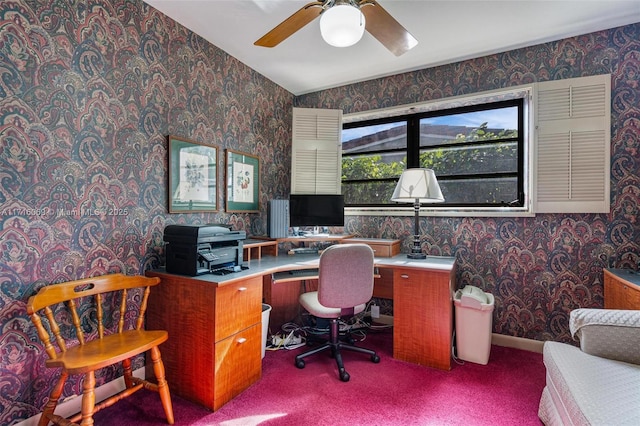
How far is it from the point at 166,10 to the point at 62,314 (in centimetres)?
208

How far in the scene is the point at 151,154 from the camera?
7.09 ft

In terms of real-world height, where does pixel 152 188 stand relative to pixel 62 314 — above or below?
above

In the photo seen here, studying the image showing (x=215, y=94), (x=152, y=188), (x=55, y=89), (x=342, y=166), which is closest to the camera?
(x=55, y=89)

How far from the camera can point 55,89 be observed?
5.49ft

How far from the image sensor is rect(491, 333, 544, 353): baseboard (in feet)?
8.41

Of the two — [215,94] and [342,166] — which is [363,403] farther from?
[215,94]

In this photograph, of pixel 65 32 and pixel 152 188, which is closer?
pixel 65 32

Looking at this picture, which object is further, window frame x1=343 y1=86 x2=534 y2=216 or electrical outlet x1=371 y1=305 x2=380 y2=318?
electrical outlet x1=371 y1=305 x2=380 y2=318

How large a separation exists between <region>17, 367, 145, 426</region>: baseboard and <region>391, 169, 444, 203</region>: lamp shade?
2.43m

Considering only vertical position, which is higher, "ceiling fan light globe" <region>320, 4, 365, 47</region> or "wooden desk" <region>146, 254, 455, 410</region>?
"ceiling fan light globe" <region>320, 4, 365, 47</region>

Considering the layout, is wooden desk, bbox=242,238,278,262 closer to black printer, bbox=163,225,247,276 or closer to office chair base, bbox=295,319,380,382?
black printer, bbox=163,225,247,276

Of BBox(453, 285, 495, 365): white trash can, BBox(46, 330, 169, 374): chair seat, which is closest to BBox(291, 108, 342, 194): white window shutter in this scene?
BBox(453, 285, 495, 365): white trash can

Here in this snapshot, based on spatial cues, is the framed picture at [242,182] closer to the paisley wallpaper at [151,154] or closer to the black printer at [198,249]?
the paisley wallpaper at [151,154]

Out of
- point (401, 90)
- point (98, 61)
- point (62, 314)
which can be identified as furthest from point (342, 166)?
point (62, 314)
